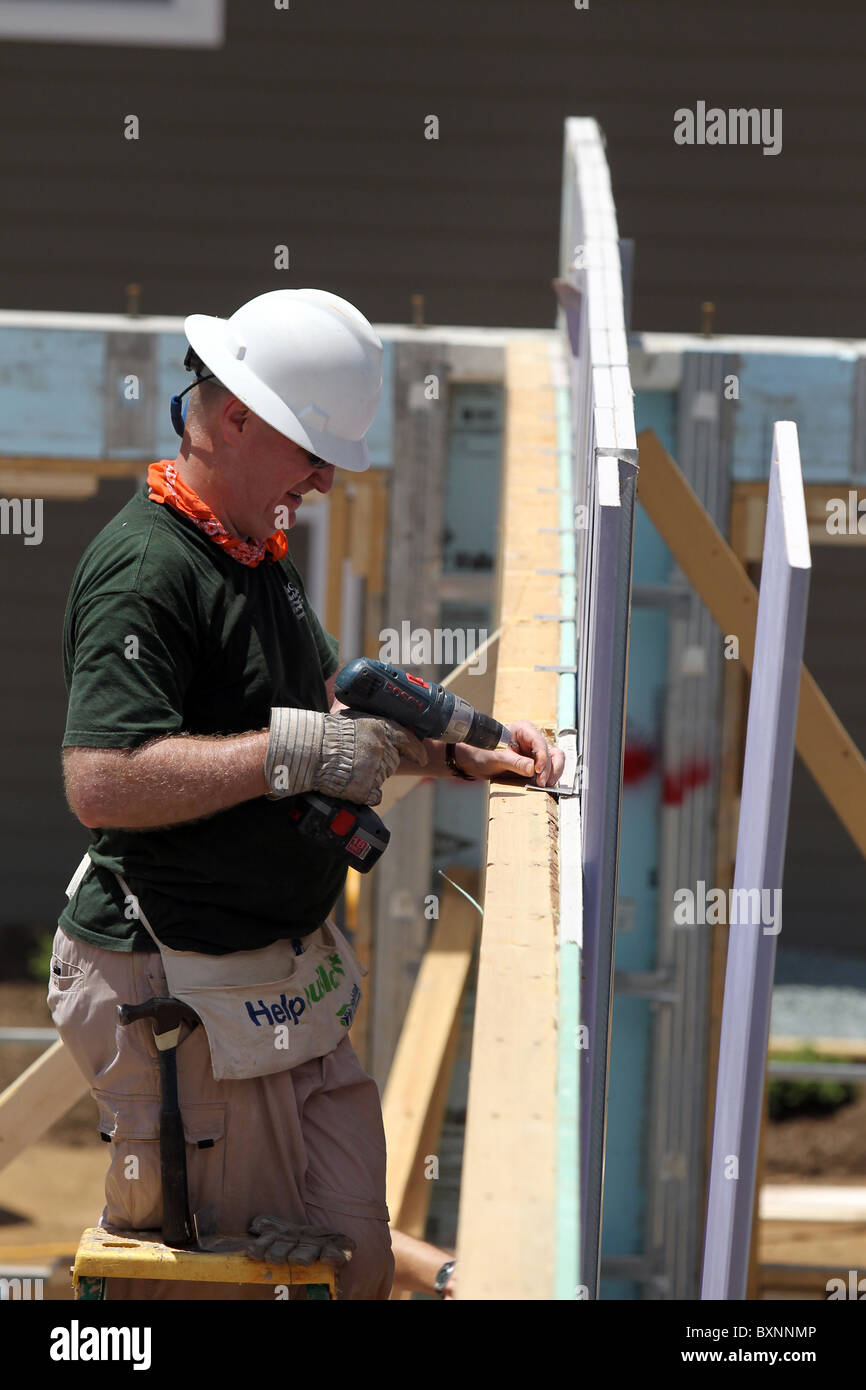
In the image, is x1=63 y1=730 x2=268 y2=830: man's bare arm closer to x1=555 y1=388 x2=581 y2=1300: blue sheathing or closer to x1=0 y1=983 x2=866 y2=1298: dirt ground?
x1=555 y1=388 x2=581 y2=1300: blue sheathing

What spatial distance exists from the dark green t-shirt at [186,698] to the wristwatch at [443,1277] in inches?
31.5

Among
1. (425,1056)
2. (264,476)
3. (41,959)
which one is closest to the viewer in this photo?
(264,476)

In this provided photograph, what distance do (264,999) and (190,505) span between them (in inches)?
37.9

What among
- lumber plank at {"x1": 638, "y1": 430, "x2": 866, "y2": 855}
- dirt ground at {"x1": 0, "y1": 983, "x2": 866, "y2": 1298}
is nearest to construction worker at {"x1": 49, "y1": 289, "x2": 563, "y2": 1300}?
lumber plank at {"x1": 638, "y1": 430, "x2": 866, "y2": 855}

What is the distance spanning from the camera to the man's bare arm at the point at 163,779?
2.62 meters

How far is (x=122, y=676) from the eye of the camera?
2.62 meters

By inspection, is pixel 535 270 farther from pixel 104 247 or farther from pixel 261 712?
pixel 261 712

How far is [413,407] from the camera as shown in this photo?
5672mm

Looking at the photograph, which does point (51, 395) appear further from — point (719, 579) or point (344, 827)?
point (344, 827)

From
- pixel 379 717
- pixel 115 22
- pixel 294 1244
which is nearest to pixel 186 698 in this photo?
pixel 379 717

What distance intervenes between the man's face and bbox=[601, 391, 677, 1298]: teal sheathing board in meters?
2.79

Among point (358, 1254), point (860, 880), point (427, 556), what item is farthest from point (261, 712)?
point (860, 880)

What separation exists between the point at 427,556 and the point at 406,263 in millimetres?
4111

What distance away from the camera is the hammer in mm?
2879
